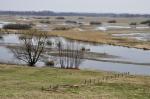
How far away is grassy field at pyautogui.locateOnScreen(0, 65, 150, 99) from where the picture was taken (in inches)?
1115

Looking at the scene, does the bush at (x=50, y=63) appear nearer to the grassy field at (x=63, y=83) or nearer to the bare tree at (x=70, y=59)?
the bare tree at (x=70, y=59)

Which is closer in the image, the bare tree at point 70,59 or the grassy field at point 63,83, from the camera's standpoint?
the grassy field at point 63,83

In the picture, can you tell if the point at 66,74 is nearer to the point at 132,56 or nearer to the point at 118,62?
the point at 118,62

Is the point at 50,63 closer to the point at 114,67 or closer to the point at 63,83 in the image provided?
the point at 114,67

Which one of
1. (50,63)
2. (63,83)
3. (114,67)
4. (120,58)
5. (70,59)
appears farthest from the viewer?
(120,58)

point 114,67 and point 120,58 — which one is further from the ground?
point 114,67

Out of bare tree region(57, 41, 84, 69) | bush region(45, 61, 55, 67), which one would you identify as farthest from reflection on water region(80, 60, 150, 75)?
bush region(45, 61, 55, 67)

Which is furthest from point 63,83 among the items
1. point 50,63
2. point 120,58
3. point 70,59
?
point 120,58

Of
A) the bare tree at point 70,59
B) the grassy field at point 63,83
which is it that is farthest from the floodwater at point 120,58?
the grassy field at point 63,83

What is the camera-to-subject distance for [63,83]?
112 feet

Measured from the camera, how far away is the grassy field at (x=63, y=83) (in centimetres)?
2831

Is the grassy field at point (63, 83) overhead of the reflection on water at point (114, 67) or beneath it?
overhead

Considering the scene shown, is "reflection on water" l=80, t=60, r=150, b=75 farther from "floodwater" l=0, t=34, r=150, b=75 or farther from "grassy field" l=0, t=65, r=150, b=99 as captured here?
"grassy field" l=0, t=65, r=150, b=99

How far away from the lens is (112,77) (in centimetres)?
3959
